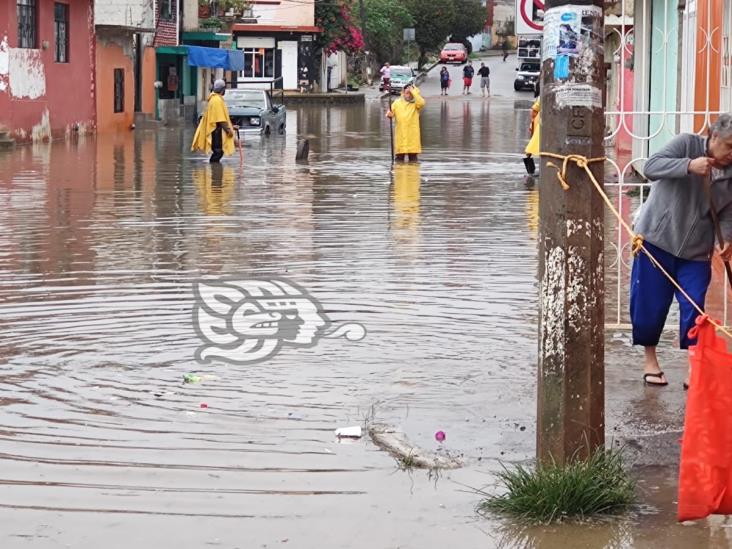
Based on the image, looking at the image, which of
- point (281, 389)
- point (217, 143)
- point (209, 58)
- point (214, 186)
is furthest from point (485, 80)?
point (281, 389)


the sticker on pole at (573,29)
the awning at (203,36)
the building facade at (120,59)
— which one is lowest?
the sticker on pole at (573,29)

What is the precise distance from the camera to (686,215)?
729 cm

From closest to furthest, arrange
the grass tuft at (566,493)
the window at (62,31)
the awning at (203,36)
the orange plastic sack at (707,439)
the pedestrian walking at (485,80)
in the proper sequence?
the orange plastic sack at (707,439) < the grass tuft at (566,493) < the window at (62,31) < the awning at (203,36) < the pedestrian walking at (485,80)

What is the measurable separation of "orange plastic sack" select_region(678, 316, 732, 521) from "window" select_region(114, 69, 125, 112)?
36703mm

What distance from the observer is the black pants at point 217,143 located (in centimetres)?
2508

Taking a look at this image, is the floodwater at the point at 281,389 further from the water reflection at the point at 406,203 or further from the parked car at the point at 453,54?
the parked car at the point at 453,54

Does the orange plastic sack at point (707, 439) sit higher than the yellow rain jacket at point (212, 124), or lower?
lower

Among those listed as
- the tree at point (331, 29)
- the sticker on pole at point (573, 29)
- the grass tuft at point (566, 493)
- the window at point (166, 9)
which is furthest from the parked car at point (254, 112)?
the tree at point (331, 29)

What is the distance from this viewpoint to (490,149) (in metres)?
30.3

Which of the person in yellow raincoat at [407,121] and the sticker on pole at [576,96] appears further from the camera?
the person in yellow raincoat at [407,121]

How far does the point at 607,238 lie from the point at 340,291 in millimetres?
4240

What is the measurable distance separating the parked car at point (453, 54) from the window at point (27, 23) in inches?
2387

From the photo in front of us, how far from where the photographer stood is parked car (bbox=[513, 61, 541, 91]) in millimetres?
71688

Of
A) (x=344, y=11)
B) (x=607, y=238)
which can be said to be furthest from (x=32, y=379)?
(x=344, y=11)
